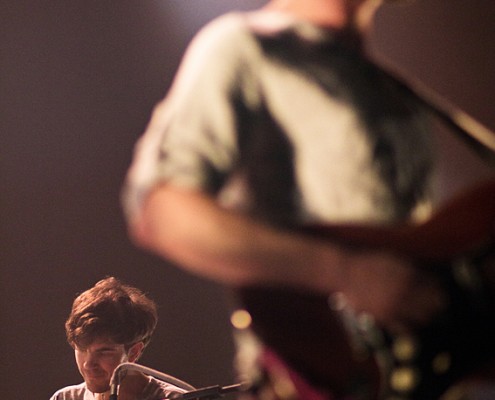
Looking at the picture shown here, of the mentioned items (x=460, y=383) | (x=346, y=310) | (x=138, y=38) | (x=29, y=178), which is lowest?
(x=460, y=383)

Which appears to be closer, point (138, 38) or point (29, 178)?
point (138, 38)

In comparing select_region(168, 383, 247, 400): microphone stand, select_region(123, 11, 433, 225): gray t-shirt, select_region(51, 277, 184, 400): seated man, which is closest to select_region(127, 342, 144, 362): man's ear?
select_region(51, 277, 184, 400): seated man

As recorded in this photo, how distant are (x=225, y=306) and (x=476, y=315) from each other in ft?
1.02

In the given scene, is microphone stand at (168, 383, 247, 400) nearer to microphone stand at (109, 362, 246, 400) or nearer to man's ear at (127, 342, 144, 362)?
microphone stand at (109, 362, 246, 400)

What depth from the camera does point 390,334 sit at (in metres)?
1.05

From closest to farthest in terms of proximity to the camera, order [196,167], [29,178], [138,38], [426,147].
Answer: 1. [196,167]
2. [426,147]
3. [138,38]
4. [29,178]

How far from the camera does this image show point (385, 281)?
1042 mm

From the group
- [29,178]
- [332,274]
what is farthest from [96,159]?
[332,274]

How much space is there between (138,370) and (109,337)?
11 cm

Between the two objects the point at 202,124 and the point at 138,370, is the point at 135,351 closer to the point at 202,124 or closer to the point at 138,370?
the point at 138,370

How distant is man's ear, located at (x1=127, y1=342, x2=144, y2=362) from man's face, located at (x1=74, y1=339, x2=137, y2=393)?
0.05 meters

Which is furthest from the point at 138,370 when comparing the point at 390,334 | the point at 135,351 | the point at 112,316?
the point at 390,334

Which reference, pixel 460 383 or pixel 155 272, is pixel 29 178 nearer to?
pixel 155 272

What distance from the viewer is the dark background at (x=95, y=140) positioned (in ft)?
3.98
